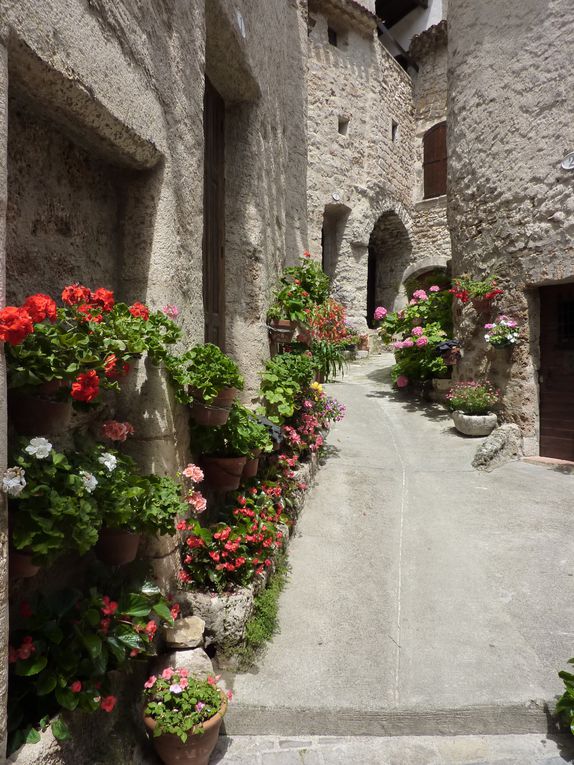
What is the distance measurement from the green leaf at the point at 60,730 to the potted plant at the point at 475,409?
18.8 feet

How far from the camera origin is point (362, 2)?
1419cm

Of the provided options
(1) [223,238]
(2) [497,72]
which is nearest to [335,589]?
(1) [223,238]

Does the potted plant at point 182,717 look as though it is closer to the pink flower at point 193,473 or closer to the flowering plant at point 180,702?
the flowering plant at point 180,702

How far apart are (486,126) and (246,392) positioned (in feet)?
16.4

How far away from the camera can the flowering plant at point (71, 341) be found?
5.06 ft

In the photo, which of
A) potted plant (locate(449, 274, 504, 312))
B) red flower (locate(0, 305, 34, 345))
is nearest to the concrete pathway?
red flower (locate(0, 305, 34, 345))

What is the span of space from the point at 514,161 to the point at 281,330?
4.00 m

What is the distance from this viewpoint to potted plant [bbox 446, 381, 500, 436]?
641 centimetres

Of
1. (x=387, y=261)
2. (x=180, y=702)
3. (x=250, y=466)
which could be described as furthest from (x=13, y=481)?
(x=387, y=261)

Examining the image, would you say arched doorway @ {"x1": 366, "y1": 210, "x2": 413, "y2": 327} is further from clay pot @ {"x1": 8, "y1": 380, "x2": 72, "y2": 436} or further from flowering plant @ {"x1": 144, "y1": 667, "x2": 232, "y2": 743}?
clay pot @ {"x1": 8, "y1": 380, "x2": 72, "y2": 436}

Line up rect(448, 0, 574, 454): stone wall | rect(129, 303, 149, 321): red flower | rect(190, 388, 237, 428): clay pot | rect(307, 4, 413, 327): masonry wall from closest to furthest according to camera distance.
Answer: rect(129, 303, 149, 321): red flower < rect(190, 388, 237, 428): clay pot < rect(448, 0, 574, 454): stone wall < rect(307, 4, 413, 327): masonry wall

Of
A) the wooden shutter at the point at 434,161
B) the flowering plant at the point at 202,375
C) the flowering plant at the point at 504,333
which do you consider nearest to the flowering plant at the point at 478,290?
the flowering plant at the point at 504,333

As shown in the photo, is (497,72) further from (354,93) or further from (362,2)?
(362,2)

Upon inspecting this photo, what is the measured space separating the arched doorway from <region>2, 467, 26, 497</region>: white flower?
15.1 m
